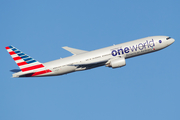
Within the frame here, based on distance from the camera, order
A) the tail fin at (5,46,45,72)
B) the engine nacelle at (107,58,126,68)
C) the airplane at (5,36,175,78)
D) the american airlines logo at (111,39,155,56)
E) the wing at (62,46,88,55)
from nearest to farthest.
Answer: the engine nacelle at (107,58,126,68) → the airplane at (5,36,175,78) → the american airlines logo at (111,39,155,56) → the tail fin at (5,46,45,72) → the wing at (62,46,88,55)

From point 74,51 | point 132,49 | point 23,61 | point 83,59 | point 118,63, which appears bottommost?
point 118,63

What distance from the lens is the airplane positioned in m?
65.9

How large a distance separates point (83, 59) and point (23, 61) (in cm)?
1671

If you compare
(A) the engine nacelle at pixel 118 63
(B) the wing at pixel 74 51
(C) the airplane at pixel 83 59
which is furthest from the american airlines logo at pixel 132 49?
(B) the wing at pixel 74 51

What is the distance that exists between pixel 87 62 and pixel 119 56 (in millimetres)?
9040

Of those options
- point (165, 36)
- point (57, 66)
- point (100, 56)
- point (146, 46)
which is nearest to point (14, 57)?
point (57, 66)

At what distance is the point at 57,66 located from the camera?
66.8 m

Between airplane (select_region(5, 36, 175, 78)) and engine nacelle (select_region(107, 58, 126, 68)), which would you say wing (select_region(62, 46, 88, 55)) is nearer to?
airplane (select_region(5, 36, 175, 78))

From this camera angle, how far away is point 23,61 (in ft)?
219

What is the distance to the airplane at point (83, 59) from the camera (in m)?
65.9

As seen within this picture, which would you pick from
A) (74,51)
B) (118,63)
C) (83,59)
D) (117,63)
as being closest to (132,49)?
(118,63)

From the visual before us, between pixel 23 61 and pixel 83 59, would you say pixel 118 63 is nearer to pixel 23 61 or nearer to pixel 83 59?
pixel 83 59

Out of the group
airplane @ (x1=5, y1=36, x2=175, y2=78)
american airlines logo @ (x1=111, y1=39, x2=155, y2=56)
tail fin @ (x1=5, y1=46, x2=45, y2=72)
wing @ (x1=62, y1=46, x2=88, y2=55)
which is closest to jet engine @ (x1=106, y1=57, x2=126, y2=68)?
airplane @ (x1=5, y1=36, x2=175, y2=78)

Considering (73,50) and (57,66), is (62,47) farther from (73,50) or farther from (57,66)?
(57,66)
